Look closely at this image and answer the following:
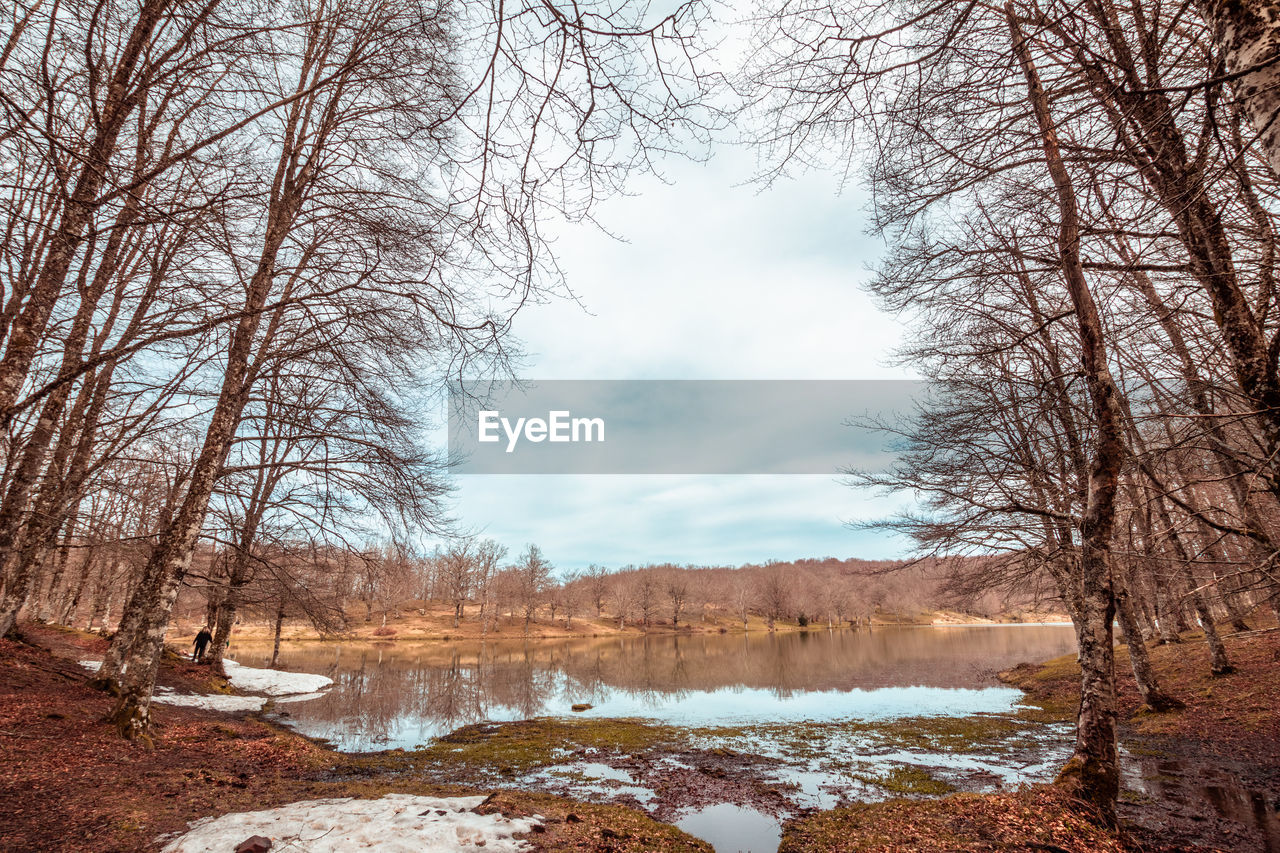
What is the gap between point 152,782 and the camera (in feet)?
19.1

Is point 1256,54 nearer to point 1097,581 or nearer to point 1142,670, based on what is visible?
point 1097,581

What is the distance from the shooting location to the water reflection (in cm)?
1591

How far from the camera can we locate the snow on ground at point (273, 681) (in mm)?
19141

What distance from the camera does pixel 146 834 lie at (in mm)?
4535

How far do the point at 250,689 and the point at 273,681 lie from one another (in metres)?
2.75

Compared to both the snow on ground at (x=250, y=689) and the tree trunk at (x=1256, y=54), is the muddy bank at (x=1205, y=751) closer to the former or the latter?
the tree trunk at (x=1256, y=54)

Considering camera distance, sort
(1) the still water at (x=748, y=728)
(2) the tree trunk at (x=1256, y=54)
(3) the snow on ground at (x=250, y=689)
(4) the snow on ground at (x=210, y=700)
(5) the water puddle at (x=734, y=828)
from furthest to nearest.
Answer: (3) the snow on ground at (x=250, y=689)
(4) the snow on ground at (x=210, y=700)
(1) the still water at (x=748, y=728)
(5) the water puddle at (x=734, y=828)
(2) the tree trunk at (x=1256, y=54)

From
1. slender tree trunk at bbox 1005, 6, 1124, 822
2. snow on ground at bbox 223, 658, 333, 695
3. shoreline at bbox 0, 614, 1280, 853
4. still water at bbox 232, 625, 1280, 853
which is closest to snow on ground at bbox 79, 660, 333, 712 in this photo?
snow on ground at bbox 223, 658, 333, 695

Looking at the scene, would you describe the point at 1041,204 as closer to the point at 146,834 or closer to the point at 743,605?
the point at 146,834

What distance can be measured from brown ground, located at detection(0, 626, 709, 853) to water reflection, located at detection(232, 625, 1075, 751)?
12.9 ft

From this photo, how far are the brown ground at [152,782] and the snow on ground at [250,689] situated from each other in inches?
163

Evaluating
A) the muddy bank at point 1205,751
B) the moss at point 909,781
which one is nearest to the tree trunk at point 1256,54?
the muddy bank at point 1205,751

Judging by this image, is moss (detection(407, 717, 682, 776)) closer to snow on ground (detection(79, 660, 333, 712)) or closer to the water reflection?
the water reflection

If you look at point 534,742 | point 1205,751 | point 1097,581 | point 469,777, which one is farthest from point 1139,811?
point 534,742
